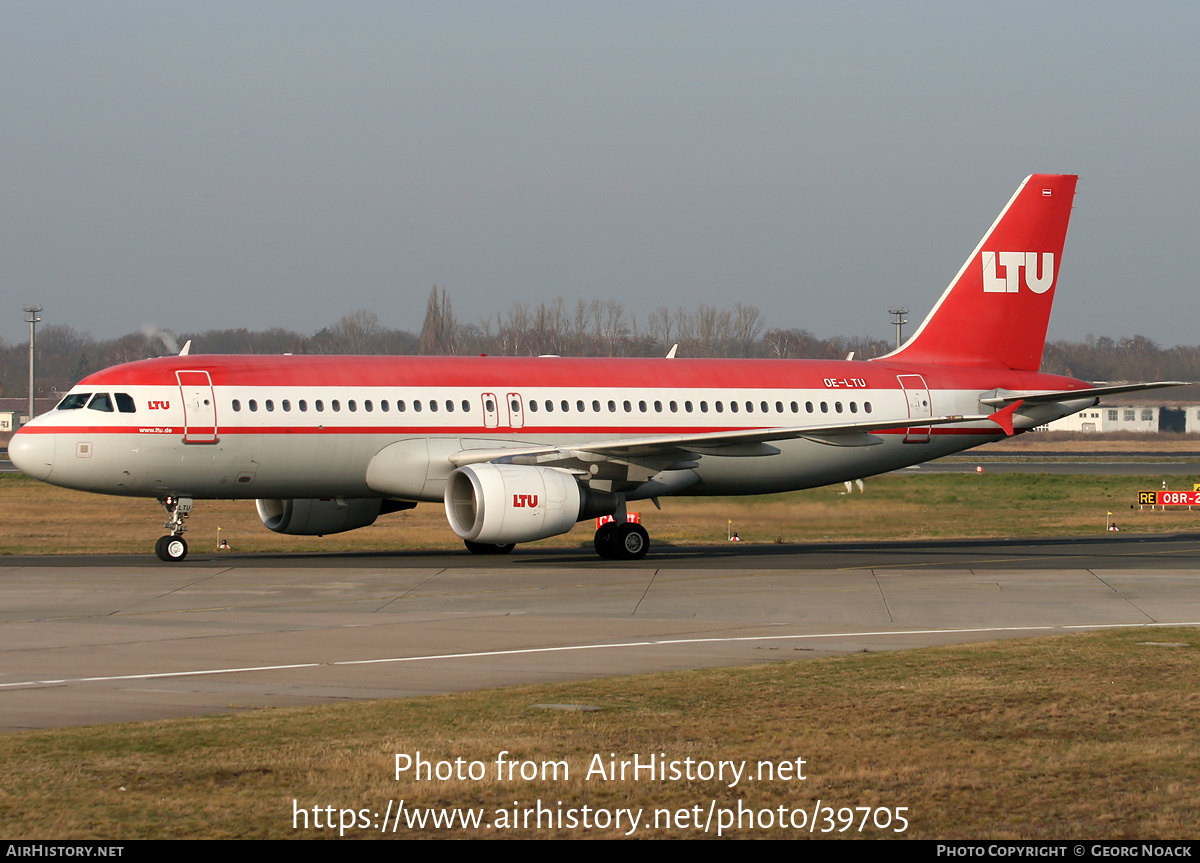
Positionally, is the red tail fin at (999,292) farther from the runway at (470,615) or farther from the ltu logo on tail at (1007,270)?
the runway at (470,615)

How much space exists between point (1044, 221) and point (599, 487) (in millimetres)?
13832

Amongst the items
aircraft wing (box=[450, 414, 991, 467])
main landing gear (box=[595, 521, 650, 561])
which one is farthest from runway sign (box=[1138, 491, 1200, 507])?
→ main landing gear (box=[595, 521, 650, 561])

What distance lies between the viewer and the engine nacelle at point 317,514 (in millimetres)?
29641

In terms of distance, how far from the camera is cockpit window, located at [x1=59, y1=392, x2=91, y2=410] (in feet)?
88.1

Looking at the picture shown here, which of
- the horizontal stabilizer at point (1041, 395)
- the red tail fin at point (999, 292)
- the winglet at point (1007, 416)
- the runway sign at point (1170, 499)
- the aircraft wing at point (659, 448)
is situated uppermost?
the red tail fin at point (999, 292)

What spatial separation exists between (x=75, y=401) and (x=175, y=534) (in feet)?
10.8

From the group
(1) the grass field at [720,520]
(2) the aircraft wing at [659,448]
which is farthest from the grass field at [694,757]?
(1) the grass field at [720,520]

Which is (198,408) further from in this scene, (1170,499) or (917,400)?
(1170,499)

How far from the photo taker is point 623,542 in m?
28.8

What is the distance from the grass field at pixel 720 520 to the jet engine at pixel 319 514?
1883 mm

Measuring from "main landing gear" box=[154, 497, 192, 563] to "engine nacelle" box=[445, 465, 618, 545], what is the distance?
213 inches

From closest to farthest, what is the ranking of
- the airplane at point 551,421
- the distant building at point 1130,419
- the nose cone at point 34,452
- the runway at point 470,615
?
the runway at point 470,615
the nose cone at point 34,452
the airplane at point 551,421
the distant building at point 1130,419

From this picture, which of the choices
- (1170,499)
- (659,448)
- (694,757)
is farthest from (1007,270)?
(694,757)

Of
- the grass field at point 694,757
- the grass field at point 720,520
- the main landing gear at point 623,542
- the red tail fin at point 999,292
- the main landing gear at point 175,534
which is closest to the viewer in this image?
the grass field at point 694,757
